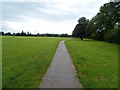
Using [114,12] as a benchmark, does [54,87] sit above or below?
below

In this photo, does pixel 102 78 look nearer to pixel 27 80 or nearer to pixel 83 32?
pixel 27 80

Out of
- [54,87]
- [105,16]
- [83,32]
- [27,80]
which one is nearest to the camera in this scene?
[54,87]

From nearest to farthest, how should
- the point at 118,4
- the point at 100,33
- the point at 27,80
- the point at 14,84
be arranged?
the point at 14,84 < the point at 27,80 < the point at 118,4 < the point at 100,33

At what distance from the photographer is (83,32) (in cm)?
7388

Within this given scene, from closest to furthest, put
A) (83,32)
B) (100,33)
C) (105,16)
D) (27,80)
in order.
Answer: (27,80) → (105,16) → (100,33) → (83,32)

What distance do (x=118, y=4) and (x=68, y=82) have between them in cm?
2546

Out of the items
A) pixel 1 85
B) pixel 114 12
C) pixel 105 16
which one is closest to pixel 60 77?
pixel 1 85

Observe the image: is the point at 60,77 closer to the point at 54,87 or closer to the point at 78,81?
the point at 78,81

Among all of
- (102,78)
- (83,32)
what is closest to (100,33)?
(83,32)

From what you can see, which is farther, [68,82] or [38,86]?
[68,82]

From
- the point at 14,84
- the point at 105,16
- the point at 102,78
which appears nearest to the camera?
the point at 14,84

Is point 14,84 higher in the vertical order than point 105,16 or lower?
lower

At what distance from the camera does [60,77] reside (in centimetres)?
724

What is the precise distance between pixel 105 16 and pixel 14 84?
30.6 meters
